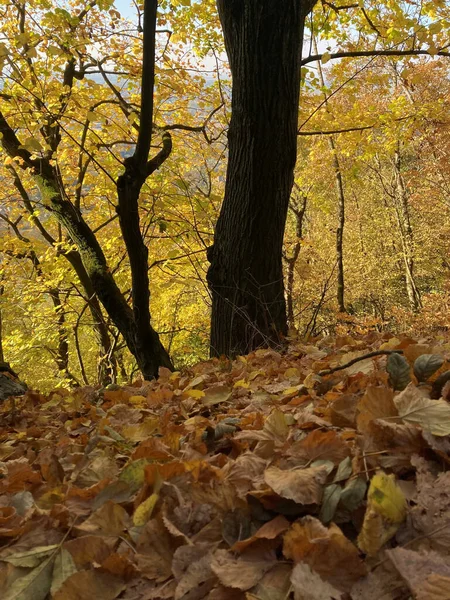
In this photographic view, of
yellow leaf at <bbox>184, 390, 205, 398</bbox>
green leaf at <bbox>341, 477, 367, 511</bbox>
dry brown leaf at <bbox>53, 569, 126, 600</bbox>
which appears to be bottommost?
dry brown leaf at <bbox>53, 569, 126, 600</bbox>

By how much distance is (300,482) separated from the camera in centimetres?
84

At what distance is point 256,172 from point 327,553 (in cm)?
376

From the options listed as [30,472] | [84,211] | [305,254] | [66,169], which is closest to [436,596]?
[30,472]

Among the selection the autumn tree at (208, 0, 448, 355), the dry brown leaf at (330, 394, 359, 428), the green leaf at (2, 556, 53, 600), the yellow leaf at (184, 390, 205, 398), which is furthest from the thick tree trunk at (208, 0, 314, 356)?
the green leaf at (2, 556, 53, 600)

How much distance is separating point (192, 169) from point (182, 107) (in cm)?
125

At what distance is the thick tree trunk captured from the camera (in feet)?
12.3

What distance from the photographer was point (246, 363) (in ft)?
10.7

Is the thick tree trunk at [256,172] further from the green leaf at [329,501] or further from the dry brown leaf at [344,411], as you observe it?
the green leaf at [329,501]

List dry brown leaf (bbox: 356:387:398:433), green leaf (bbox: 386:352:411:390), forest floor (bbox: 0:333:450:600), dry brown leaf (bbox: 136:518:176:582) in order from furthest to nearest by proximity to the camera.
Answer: green leaf (bbox: 386:352:411:390)
dry brown leaf (bbox: 356:387:398:433)
dry brown leaf (bbox: 136:518:176:582)
forest floor (bbox: 0:333:450:600)

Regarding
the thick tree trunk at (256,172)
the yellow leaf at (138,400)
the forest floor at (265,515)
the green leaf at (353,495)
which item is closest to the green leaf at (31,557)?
the forest floor at (265,515)

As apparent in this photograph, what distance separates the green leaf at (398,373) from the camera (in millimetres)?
1310

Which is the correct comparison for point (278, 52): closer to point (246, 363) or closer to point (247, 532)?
point (246, 363)

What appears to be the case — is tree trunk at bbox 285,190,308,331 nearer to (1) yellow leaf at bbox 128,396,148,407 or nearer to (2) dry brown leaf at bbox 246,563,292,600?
(1) yellow leaf at bbox 128,396,148,407

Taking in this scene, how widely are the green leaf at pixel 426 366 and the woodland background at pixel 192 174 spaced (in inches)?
105
